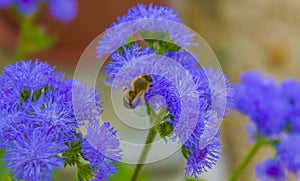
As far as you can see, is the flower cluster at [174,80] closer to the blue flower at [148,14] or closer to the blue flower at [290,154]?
the blue flower at [148,14]

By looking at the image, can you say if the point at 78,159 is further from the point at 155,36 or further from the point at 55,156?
the point at 155,36

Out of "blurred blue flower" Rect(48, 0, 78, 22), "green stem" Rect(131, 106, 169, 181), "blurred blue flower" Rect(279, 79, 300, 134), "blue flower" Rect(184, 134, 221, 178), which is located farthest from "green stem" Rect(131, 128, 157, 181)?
"blurred blue flower" Rect(48, 0, 78, 22)

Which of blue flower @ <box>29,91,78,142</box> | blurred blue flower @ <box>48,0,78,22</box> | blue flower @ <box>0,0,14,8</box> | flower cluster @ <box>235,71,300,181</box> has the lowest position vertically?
blue flower @ <box>29,91,78,142</box>

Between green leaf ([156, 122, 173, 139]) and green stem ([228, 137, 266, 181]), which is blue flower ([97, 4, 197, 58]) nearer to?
green leaf ([156, 122, 173, 139])

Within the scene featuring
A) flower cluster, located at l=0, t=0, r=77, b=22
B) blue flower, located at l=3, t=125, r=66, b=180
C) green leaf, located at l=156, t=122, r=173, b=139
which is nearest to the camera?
blue flower, located at l=3, t=125, r=66, b=180

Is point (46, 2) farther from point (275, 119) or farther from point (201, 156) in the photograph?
point (201, 156)

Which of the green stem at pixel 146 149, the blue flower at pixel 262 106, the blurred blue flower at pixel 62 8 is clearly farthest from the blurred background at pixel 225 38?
the green stem at pixel 146 149
